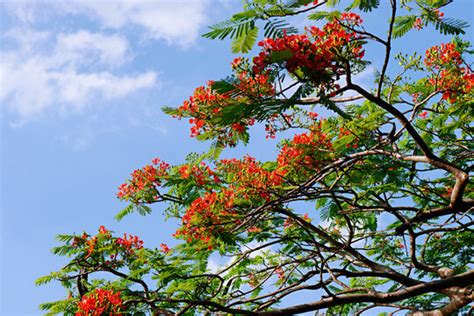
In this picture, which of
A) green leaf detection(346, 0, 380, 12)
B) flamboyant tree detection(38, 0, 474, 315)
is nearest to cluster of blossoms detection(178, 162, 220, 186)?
flamboyant tree detection(38, 0, 474, 315)

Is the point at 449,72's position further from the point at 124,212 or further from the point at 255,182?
the point at 124,212

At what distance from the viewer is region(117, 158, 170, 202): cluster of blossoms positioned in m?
7.01

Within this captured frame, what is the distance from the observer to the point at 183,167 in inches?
267

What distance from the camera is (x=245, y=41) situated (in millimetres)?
4160

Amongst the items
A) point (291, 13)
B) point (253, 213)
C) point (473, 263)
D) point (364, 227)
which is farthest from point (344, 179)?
point (291, 13)

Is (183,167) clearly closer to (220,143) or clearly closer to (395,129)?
(220,143)

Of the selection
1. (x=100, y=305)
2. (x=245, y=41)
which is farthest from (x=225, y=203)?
(x=245, y=41)

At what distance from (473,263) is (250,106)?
17.9 ft

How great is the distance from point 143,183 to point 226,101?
263 cm

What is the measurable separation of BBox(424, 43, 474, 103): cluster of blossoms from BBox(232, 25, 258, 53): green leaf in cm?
278

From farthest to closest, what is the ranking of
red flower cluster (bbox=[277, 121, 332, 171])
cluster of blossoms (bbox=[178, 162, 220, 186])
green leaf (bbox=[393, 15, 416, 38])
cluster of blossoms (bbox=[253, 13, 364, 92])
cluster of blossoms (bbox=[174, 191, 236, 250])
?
cluster of blossoms (bbox=[178, 162, 220, 186]), red flower cluster (bbox=[277, 121, 332, 171]), cluster of blossoms (bbox=[174, 191, 236, 250]), green leaf (bbox=[393, 15, 416, 38]), cluster of blossoms (bbox=[253, 13, 364, 92])

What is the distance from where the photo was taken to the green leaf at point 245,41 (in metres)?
4.06

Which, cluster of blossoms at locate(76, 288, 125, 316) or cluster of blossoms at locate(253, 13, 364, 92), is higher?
cluster of blossoms at locate(253, 13, 364, 92)

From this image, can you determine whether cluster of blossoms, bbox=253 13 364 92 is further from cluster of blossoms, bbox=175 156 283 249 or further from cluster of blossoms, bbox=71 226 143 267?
cluster of blossoms, bbox=71 226 143 267
